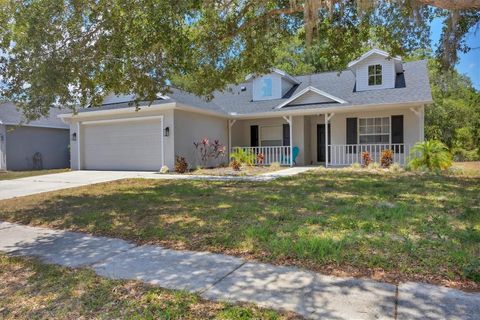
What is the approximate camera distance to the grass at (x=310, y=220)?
12.2ft

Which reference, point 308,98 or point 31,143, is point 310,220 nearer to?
point 308,98

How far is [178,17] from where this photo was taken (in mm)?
7691

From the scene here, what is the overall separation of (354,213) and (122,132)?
12801 millimetres

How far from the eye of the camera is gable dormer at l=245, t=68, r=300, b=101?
17.9m

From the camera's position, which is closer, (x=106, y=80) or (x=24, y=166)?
(x=106, y=80)

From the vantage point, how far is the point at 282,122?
17.5m

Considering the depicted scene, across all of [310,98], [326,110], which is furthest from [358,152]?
[310,98]

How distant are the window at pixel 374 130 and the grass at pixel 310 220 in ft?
18.3

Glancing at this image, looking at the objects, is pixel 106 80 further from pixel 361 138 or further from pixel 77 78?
pixel 361 138

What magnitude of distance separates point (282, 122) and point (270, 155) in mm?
1749

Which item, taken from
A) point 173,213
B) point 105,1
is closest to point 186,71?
point 105,1

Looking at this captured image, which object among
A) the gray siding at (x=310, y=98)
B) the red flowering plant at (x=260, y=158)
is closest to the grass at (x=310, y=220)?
the red flowering plant at (x=260, y=158)

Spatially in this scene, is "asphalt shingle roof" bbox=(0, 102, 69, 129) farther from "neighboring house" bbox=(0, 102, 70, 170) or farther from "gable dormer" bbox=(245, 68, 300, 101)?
"gable dormer" bbox=(245, 68, 300, 101)

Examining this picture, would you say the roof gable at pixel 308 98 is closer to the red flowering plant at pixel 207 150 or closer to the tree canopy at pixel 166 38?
the red flowering plant at pixel 207 150
